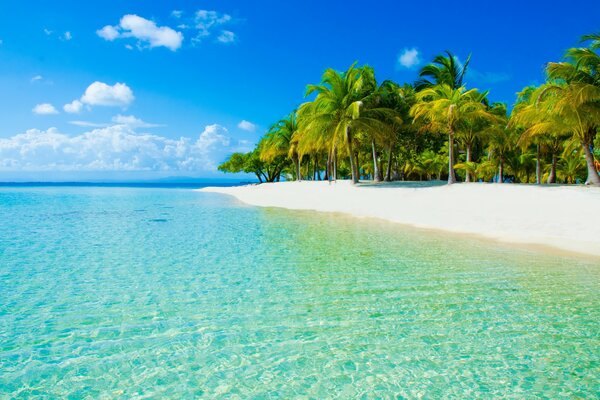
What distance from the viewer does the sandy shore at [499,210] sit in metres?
10.7

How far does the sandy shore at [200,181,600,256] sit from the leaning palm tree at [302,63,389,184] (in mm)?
4147

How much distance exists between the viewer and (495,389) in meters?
3.38

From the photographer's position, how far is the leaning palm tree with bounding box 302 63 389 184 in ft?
79.6

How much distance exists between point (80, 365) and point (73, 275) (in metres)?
4.12

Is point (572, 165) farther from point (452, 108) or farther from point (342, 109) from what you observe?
point (342, 109)

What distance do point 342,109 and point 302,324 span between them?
21.5 m

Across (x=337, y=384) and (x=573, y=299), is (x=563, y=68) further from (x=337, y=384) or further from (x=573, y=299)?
(x=337, y=384)

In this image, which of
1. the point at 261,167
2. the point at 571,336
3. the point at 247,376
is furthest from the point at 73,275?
the point at 261,167

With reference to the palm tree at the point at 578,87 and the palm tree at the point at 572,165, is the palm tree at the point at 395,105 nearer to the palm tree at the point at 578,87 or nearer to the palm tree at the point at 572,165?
the palm tree at the point at 578,87

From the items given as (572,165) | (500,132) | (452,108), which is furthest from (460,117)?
(572,165)

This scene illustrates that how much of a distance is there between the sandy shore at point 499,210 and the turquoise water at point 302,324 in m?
2.31

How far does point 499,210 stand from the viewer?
14.2 meters

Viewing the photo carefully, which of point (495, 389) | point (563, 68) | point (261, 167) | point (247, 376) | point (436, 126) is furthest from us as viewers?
point (261, 167)

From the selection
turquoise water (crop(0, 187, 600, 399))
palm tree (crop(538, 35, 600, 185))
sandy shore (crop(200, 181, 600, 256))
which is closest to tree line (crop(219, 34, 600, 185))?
palm tree (crop(538, 35, 600, 185))
